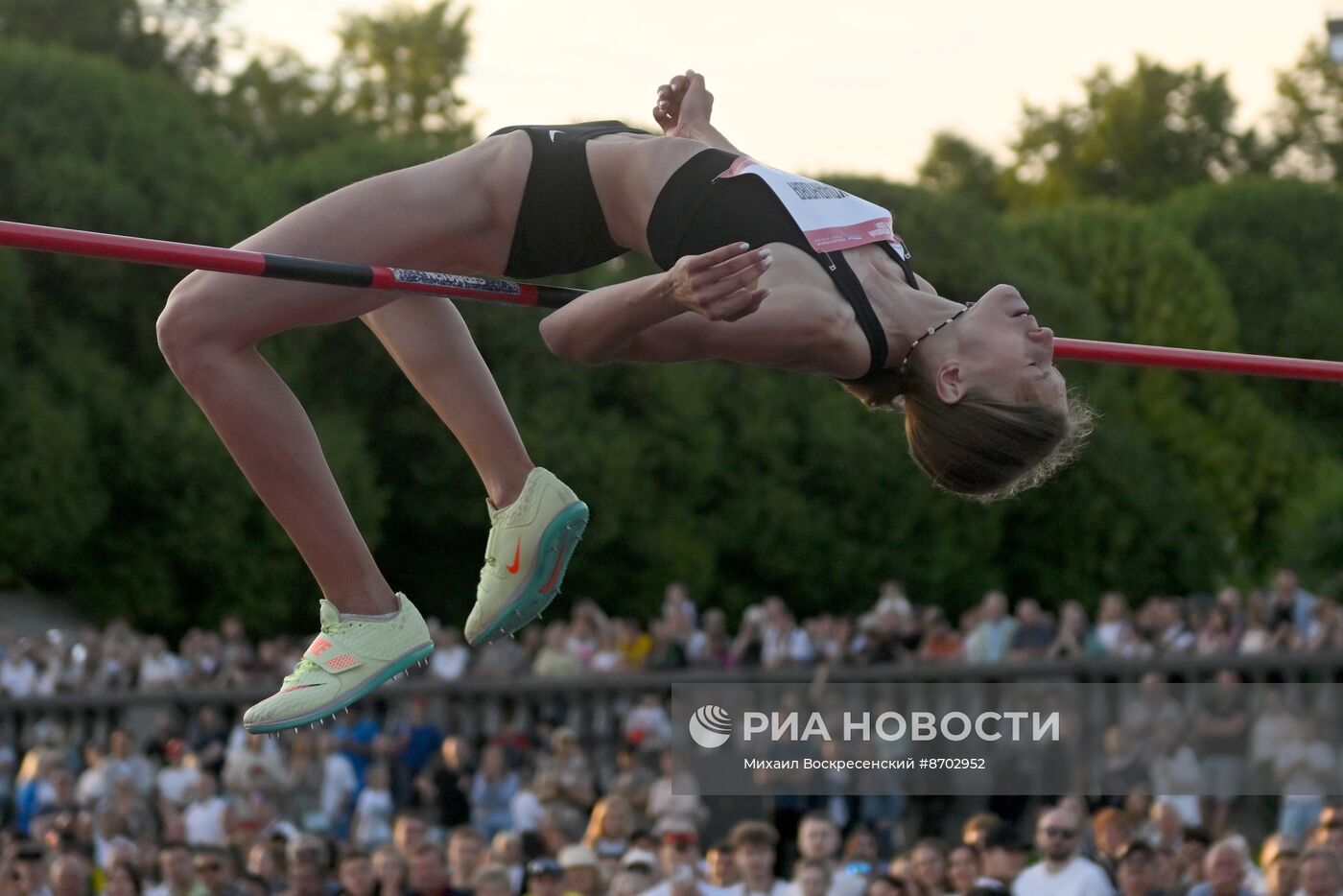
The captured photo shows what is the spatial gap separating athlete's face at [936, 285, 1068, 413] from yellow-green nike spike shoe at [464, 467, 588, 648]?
37.9 inches

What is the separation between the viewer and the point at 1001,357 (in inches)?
169

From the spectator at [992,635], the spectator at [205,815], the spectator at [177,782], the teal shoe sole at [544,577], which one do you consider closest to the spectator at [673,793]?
the spectator at [205,815]

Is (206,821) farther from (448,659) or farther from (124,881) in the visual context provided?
(448,659)

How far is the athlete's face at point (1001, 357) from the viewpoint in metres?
4.26

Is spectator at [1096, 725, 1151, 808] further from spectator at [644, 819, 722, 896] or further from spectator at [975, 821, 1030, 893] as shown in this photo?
spectator at [644, 819, 722, 896]

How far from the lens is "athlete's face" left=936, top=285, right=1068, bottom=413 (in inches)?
168

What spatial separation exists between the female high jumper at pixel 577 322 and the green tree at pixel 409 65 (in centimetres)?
3608

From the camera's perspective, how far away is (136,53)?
31.6m

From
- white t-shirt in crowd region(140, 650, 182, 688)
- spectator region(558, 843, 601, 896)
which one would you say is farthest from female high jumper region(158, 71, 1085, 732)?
white t-shirt in crowd region(140, 650, 182, 688)

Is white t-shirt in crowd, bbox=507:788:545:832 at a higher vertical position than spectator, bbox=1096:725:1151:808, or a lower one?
lower

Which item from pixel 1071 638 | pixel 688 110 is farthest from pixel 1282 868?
pixel 1071 638

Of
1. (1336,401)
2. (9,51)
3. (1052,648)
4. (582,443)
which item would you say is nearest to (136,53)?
(9,51)

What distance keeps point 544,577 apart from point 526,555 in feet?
0.22

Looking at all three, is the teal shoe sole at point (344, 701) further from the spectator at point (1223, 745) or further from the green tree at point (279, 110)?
the green tree at point (279, 110)
